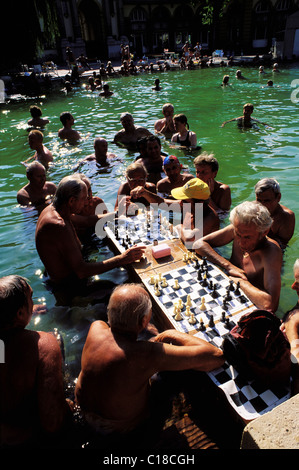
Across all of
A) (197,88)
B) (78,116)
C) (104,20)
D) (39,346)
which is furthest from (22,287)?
(104,20)

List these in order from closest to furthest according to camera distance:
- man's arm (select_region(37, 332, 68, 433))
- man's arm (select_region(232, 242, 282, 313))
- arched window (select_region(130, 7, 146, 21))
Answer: man's arm (select_region(37, 332, 68, 433))
man's arm (select_region(232, 242, 282, 313))
arched window (select_region(130, 7, 146, 21))

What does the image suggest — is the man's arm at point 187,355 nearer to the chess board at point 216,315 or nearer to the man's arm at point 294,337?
the chess board at point 216,315

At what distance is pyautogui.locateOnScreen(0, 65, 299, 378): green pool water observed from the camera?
200 inches

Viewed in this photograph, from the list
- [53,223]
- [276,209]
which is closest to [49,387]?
[53,223]

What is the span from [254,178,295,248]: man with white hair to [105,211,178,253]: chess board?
146 centimetres

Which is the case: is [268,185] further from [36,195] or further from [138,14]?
[138,14]

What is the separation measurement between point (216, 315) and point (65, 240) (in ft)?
7.02

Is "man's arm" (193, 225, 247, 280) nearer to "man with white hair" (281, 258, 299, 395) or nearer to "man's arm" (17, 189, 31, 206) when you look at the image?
"man with white hair" (281, 258, 299, 395)

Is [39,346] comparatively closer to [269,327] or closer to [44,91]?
[269,327]

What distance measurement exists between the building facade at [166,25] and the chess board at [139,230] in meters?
38.0

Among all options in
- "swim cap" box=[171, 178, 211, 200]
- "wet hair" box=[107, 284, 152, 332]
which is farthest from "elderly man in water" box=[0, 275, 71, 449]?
"swim cap" box=[171, 178, 211, 200]

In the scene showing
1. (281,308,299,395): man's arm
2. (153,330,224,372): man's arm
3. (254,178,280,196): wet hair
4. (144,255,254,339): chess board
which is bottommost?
(281,308,299,395): man's arm

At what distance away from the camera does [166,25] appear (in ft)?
141

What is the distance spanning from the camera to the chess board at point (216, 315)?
2.42 meters
